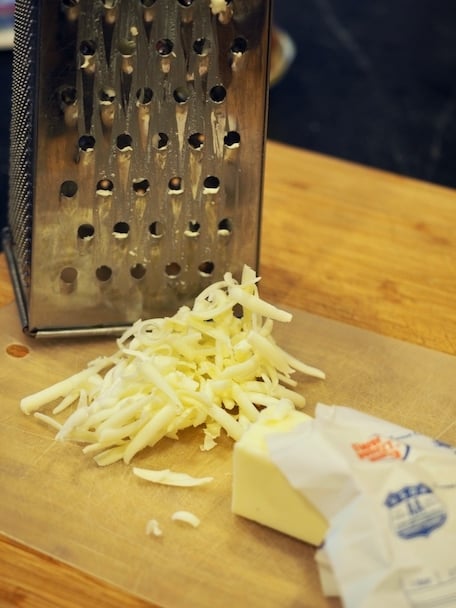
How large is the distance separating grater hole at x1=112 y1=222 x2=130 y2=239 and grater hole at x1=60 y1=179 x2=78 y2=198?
0.23 ft

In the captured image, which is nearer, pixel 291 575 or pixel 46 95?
pixel 291 575

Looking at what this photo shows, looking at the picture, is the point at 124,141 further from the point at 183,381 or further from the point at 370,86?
the point at 370,86

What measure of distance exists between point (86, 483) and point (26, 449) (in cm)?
9

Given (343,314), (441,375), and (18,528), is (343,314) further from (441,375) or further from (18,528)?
(18,528)

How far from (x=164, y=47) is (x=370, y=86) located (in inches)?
66.3

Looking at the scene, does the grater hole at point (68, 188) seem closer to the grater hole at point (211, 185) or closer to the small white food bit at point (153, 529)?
the grater hole at point (211, 185)

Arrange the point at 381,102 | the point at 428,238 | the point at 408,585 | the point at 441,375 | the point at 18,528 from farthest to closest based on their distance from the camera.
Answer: the point at 381,102, the point at 428,238, the point at 441,375, the point at 18,528, the point at 408,585

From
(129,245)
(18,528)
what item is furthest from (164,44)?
(18,528)

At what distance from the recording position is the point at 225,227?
138 cm

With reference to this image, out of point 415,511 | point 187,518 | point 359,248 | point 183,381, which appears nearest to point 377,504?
point 415,511

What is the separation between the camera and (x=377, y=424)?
1070 mm

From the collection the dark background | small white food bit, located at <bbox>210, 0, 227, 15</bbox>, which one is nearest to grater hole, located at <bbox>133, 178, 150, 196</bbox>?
small white food bit, located at <bbox>210, 0, 227, 15</bbox>

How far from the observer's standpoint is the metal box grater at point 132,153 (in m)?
1.21

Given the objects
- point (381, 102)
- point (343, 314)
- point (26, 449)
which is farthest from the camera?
point (381, 102)
